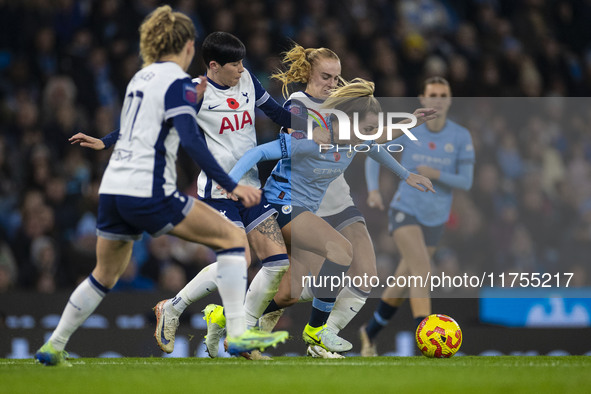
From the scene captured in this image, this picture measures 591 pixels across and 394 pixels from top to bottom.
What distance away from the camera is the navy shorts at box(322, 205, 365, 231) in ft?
22.9

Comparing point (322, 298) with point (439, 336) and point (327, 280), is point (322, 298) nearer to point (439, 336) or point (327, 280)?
point (327, 280)

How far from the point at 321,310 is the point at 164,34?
2.57 metres

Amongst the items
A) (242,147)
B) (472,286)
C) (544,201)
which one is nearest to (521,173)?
(544,201)

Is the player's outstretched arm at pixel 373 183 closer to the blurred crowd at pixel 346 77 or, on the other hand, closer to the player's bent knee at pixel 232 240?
the blurred crowd at pixel 346 77

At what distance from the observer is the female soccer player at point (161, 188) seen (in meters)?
4.97

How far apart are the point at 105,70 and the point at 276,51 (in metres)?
2.20

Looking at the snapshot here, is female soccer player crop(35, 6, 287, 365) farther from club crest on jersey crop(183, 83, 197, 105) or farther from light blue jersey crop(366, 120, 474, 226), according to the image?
light blue jersey crop(366, 120, 474, 226)

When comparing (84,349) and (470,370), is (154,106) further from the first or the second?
(84,349)

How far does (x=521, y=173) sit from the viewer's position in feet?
32.1

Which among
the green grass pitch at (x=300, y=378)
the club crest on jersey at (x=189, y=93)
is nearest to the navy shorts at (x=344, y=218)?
the green grass pitch at (x=300, y=378)

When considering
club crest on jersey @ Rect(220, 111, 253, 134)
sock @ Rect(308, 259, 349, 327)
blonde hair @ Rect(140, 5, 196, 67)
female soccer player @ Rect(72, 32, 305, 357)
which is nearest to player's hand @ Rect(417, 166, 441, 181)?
sock @ Rect(308, 259, 349, 327)

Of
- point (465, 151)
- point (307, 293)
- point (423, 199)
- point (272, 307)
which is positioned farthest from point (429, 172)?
point (272, 307)

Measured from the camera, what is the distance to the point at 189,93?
5.04 m

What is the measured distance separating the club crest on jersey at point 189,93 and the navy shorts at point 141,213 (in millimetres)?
536
